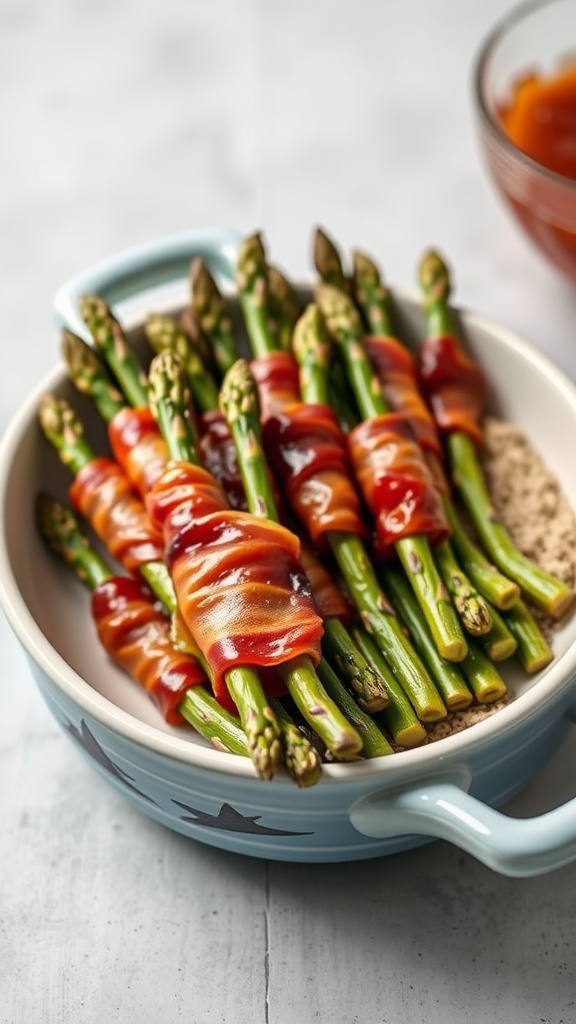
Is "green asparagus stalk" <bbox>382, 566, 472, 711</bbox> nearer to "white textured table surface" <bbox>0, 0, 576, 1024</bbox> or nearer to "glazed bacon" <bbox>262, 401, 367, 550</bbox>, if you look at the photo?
"glazed bacon" <bbox>262, 401, 367, 550</bbox>

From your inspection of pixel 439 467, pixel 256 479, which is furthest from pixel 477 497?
pixel 256 479

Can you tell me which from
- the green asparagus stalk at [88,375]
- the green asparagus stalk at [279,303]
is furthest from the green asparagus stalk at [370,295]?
the green asparagus stalk at [88,375]

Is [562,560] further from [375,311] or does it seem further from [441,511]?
[375,311]

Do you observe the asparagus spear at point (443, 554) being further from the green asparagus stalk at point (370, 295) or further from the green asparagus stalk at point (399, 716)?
the green asparagus stalk at point (399, 716)

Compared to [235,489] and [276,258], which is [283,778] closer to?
[235,489]

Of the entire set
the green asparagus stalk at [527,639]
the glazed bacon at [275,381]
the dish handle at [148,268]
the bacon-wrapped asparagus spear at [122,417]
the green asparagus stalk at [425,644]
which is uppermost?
the dish handle at [148,268]

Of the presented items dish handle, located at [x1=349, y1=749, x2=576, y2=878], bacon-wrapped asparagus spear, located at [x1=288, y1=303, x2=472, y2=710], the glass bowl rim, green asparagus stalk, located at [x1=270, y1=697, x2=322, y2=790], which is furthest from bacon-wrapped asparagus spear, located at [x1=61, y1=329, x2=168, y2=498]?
the glass bowl rim
